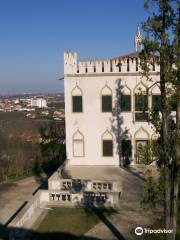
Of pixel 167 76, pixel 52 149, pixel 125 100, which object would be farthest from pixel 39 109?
pixel 167 76

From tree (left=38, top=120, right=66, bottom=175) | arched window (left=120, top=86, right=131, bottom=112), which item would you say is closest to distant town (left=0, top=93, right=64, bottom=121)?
tree (left=38, top=120, right=66, bottom=175)

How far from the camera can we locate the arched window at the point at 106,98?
21.4 m

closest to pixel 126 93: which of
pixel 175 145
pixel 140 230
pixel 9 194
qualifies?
pixel 9 194

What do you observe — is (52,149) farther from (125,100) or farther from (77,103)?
(125,100)

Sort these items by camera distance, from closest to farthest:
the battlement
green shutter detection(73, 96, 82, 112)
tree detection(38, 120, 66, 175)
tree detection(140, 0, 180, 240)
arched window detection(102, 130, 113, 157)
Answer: tree detection(140, 0, 180, 240)
the battlement
arched window detection(102, 130, 113, 157)
green shutter detection(73, 96, 82, 112)
tree detection(38, 120, 66, 175)

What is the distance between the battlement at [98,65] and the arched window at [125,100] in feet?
3.59

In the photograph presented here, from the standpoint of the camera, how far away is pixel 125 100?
21.3 meters

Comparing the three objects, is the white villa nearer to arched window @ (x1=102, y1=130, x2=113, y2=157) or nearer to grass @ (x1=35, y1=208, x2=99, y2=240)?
arched window @ (x1=102, y1=130, x2=113, y2=157)

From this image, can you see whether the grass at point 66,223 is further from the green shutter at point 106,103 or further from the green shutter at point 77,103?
the green shutter at point 77,103

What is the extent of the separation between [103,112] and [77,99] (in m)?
1.61

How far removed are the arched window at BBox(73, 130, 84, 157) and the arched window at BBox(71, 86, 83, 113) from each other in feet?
4.19

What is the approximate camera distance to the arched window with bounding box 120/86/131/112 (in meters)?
21.3

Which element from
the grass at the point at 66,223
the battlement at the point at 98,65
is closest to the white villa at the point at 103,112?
the battlement at the point at 98,65

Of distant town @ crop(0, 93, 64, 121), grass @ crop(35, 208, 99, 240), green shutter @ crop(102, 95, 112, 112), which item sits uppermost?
green shutter @ crop(102, 95, 112, 112)
